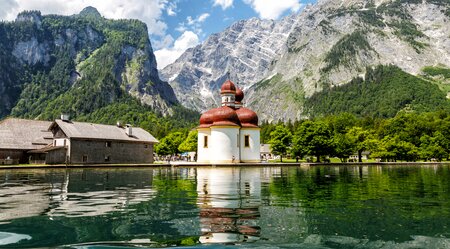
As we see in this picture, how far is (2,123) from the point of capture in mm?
68188

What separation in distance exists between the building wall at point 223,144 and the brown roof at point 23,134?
30.5 metres

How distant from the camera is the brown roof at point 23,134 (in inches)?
2576

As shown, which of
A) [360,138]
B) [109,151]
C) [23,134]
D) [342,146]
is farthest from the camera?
[360,138]

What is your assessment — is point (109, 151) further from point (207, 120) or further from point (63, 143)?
point (207, 120)

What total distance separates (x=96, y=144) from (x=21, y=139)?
41.7ft

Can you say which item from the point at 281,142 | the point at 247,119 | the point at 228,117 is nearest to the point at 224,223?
the point at 228,117

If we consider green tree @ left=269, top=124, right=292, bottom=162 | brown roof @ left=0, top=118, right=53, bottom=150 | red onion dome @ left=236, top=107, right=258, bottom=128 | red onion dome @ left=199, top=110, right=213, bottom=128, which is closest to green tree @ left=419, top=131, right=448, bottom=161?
green tree @ left=269, top=124, right=292, bottom=162

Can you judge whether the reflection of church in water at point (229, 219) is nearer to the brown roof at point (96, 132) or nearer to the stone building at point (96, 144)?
the stone building at point (96, 144)

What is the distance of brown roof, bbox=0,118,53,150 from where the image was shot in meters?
65.4

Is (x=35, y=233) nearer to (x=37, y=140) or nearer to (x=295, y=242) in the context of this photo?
(x=295, y=242)

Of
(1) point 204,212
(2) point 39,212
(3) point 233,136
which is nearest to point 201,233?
(1) point 204,212

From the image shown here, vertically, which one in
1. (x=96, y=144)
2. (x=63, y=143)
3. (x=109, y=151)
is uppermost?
(x=63, y=143)

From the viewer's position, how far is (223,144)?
71.9 m

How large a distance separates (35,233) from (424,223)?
11.0m
